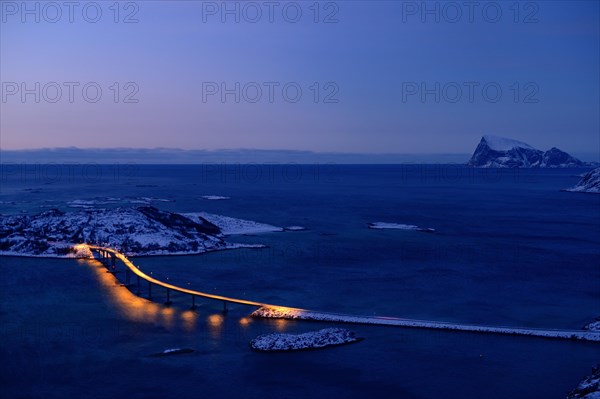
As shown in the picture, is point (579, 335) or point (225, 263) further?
point (225, 263)

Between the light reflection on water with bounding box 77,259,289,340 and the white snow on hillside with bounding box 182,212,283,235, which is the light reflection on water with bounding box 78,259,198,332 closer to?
the light reflection on water with bounding box 77,259,289,340

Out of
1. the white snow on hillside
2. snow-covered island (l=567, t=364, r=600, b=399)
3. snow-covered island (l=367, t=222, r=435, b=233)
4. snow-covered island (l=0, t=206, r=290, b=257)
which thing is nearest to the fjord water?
snow-covered island (l=567, t=364, r=600, b=399)

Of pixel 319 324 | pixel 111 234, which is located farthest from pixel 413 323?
pixel 111 234

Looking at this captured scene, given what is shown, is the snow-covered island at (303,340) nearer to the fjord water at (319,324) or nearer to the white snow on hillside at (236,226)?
the fjord water at (319,324)

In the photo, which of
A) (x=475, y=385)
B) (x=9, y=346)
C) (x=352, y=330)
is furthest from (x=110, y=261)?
(x=475, y=385)

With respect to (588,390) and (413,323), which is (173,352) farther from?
(588,390)

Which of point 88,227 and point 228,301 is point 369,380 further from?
point 88,227

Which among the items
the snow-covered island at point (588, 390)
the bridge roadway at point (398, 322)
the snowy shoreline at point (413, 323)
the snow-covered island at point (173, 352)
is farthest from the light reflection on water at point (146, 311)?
the snow-covered island at point (588, 390)
